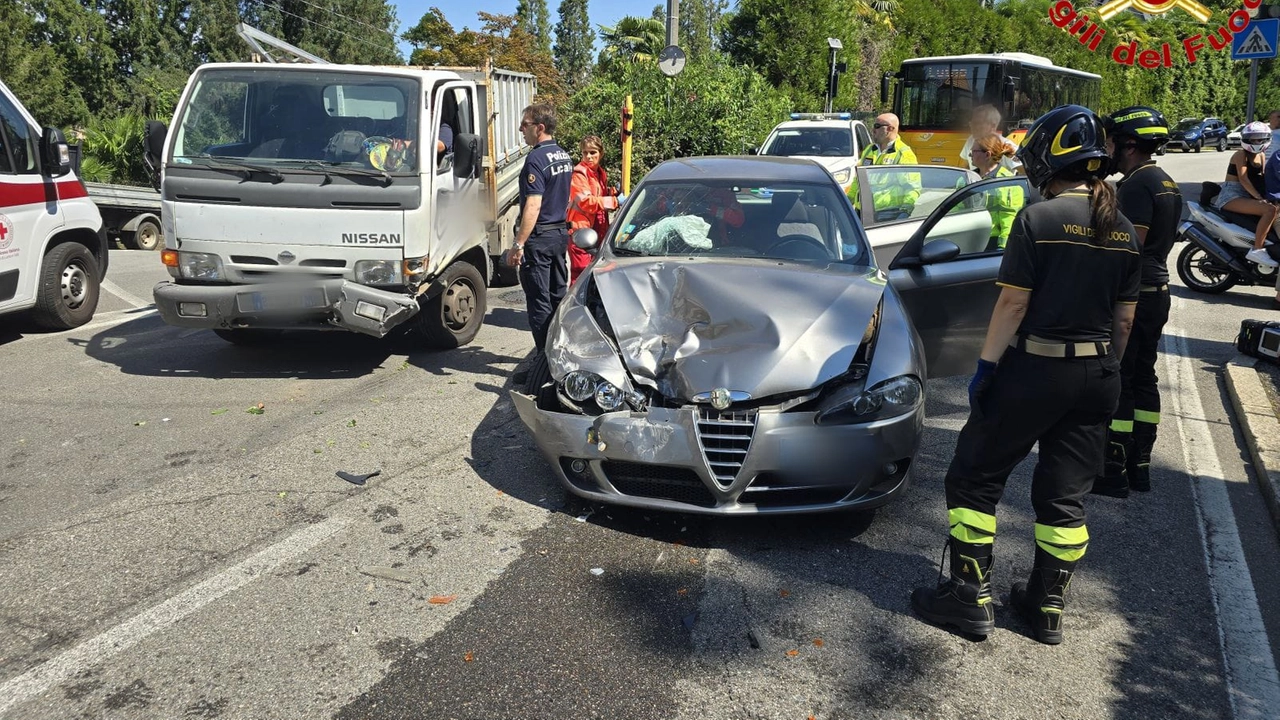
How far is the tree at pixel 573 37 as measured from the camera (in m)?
73.4

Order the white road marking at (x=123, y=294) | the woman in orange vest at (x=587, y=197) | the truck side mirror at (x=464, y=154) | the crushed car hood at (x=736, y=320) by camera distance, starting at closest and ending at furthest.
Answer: the crushed car hood at (x=736, y=320) → the truck side mirror at (x=464, y=154) → the woman in orange vest at (x=587, y=197) → the white road marking at (x=123, y=294)

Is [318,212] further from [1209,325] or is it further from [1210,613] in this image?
[1209,325]

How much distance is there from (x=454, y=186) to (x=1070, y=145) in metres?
5.16

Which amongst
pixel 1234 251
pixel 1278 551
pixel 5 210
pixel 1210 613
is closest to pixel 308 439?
pixel 5 210

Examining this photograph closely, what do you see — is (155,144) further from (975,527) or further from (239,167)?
(975,527)

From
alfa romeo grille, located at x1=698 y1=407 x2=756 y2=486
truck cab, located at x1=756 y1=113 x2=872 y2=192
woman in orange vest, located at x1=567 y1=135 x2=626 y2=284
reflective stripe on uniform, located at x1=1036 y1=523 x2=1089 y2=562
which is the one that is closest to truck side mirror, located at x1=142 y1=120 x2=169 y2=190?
woman in orange vest, located at x1=567 y1=135 x2=626 y2=284

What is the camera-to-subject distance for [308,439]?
19.2 feet

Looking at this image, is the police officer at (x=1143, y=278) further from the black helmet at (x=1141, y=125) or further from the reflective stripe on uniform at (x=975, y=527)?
the reflective stripe on uniform at (x=975, y=527)

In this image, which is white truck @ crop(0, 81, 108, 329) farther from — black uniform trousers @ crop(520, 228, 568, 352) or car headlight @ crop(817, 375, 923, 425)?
car headlight @ crop(817, 375, 923, 425)

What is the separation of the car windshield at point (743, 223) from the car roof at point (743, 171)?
0.30 ft

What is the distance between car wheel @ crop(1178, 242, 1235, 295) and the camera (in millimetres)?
11062

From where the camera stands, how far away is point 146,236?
16.4 metres

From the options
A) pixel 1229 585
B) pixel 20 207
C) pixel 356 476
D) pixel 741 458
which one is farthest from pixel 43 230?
pixel 1229 585

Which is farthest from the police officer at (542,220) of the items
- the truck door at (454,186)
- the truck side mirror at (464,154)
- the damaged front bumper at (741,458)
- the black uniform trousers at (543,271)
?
the damaged front bumper at (741,458)
